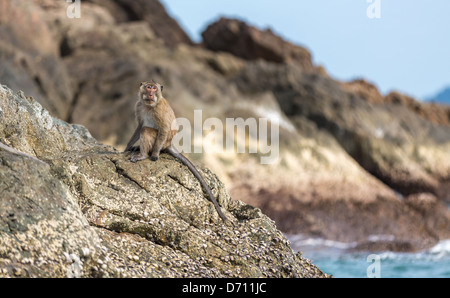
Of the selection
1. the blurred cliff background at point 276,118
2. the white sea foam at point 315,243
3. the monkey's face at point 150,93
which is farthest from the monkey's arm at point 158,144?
the blurred cliff background at point 276,118

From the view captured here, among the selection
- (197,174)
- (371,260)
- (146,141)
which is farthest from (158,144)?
(371,260)

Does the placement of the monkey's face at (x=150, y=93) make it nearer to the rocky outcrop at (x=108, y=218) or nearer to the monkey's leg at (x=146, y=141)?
the monkey's leg at (x=146, y=141)

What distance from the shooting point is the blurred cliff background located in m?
23.9

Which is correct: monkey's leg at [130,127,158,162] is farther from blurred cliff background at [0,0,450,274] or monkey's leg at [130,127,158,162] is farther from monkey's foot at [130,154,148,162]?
blurred cliff background at [0,0,450,274]

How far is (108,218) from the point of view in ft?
25.3

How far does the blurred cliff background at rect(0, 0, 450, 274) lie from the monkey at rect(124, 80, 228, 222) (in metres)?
14.2

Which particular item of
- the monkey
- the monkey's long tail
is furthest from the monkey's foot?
the monkey's long tail

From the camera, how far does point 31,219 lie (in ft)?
21.8

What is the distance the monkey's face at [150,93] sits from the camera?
28.9 feet

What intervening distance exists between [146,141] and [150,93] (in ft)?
2.48

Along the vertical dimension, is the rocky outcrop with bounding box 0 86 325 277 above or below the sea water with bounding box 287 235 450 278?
below

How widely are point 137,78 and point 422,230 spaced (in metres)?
16.1

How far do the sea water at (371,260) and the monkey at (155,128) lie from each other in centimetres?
1118

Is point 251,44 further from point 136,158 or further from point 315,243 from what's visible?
point 136,158
